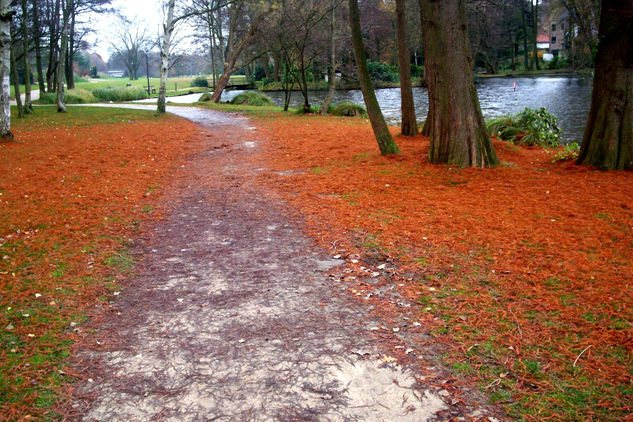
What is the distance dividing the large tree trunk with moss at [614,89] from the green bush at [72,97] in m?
30.7

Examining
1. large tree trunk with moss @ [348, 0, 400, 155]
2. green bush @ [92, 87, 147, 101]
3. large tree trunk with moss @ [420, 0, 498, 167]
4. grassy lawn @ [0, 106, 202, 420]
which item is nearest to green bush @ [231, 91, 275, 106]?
green bush @ [92, 87, 147, 101]

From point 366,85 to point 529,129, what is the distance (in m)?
6.32

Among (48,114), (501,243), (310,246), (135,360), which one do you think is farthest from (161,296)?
(48,114)

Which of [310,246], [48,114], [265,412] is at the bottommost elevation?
[265,412]

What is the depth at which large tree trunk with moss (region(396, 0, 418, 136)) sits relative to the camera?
43.1ft

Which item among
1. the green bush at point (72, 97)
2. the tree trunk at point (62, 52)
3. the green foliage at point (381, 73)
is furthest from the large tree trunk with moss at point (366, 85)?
the green foliage at point (381, 73)

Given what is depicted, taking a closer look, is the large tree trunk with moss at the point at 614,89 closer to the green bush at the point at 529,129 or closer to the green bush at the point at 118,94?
the green bush at the point at 529,129

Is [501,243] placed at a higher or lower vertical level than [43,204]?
lower

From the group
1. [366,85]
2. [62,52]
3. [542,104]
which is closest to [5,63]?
[366,85]

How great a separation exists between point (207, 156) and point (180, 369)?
30.2 feet

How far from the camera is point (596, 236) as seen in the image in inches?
215

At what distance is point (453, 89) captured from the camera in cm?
870

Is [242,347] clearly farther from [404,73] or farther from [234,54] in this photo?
[234,54]

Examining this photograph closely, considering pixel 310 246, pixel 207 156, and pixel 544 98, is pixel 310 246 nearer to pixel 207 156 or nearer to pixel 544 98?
pixel 207 156
